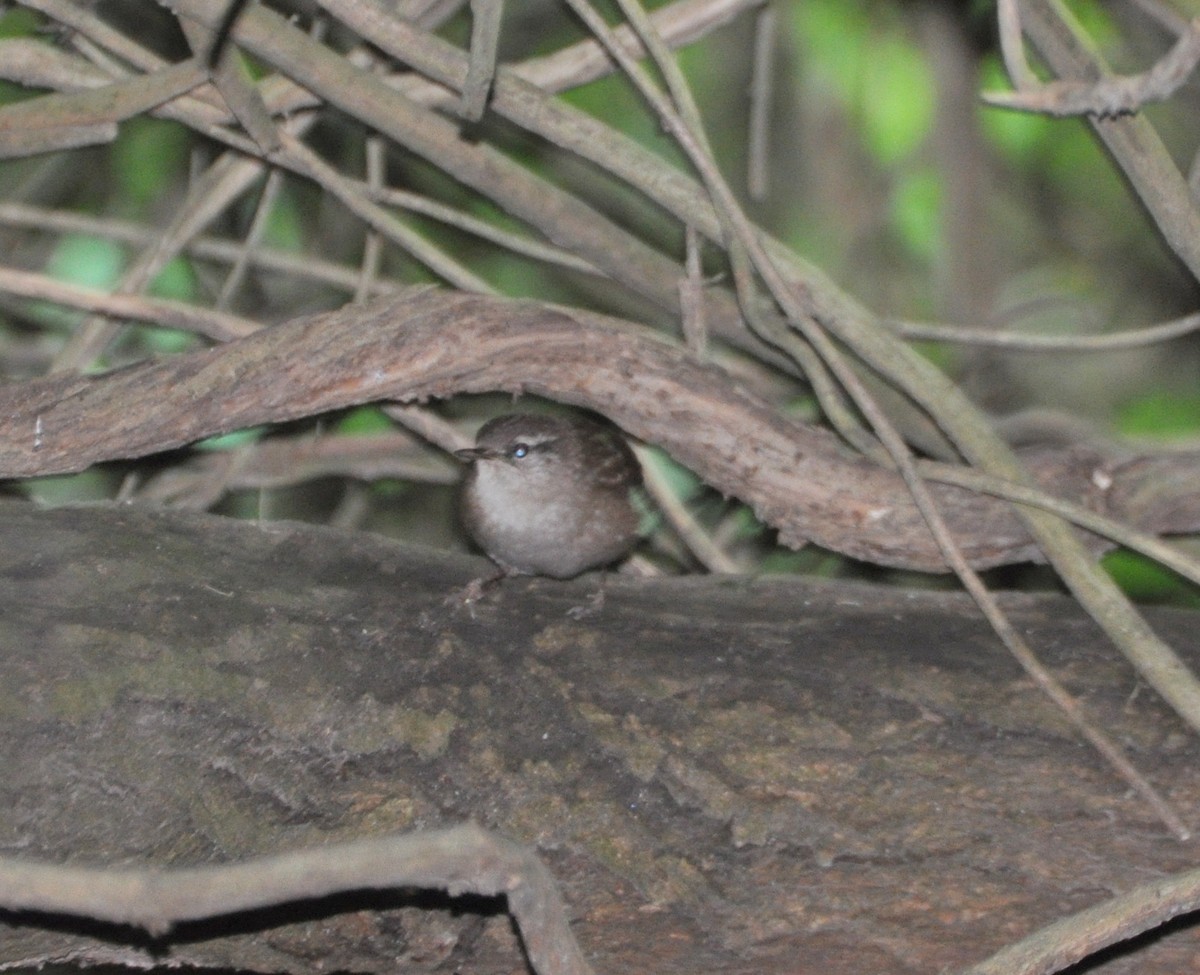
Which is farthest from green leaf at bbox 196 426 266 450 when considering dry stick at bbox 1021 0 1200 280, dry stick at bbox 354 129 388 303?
dry stick at bbox 1021 0 1200 280

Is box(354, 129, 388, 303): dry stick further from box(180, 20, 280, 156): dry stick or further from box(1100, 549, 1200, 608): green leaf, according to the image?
box(1100, 549, 1200, 608): green leaf

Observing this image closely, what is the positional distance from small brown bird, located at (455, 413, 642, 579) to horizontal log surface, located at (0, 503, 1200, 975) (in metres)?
1.17

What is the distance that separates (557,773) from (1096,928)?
93 centimetres

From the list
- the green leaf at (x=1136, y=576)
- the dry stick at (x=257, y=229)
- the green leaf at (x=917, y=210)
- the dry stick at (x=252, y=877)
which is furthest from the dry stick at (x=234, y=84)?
the green leaf at (x=917, y=210)

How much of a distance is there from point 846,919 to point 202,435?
1.60m

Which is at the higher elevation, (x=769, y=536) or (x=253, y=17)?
(x=253, y=17)

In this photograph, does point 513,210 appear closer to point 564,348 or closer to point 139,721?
point 564,348

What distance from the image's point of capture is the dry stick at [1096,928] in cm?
221

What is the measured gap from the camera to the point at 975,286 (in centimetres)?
491

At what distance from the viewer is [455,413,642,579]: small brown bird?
13.1ft

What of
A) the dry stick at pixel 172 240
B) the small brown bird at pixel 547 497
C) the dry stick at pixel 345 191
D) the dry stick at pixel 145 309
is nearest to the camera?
the dry stick at pixel 145 309

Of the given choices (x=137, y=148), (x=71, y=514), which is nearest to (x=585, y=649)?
(x=71, y=514)

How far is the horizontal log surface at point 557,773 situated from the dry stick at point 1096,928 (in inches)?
9.0

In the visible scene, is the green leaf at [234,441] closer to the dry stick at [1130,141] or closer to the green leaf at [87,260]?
the green leaf at [87,260]
